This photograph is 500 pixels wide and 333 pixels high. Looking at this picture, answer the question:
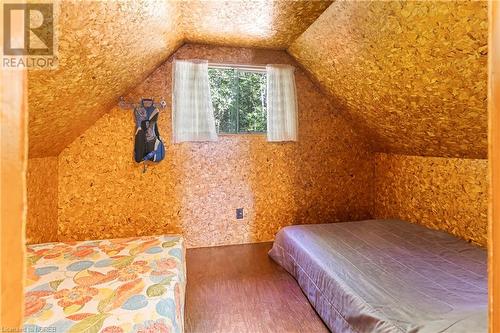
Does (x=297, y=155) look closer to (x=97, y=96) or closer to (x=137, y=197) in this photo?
(x=137, y=197)

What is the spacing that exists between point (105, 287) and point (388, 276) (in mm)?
1715

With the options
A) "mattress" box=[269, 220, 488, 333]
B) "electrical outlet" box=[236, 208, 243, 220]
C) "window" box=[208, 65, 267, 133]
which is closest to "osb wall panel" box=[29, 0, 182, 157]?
"window" box=[208, 65, 267, 133]

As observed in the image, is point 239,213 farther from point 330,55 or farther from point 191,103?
point 330,55

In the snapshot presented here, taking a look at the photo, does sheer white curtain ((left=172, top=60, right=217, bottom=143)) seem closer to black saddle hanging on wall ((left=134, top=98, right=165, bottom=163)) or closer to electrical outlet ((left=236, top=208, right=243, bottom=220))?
black saddle hanging on wall ((left=134, top=98, right=165, bottom=163))

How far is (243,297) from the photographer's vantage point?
2.12m

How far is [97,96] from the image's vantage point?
2283 millimetres

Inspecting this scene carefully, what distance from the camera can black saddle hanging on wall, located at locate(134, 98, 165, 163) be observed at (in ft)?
9.46

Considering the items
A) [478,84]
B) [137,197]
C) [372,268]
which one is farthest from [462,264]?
[137,197]

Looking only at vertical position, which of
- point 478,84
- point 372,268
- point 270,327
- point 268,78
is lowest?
point 270,327

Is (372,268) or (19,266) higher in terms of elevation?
(19,266)

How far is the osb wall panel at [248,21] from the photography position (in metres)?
2.16

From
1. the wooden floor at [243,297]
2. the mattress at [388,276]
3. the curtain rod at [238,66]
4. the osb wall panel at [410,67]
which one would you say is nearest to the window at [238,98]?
the curtain rod at [238,66]

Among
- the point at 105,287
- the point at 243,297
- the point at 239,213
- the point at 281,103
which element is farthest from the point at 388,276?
the point at 281,103

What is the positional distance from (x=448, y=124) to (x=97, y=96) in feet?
9.66
